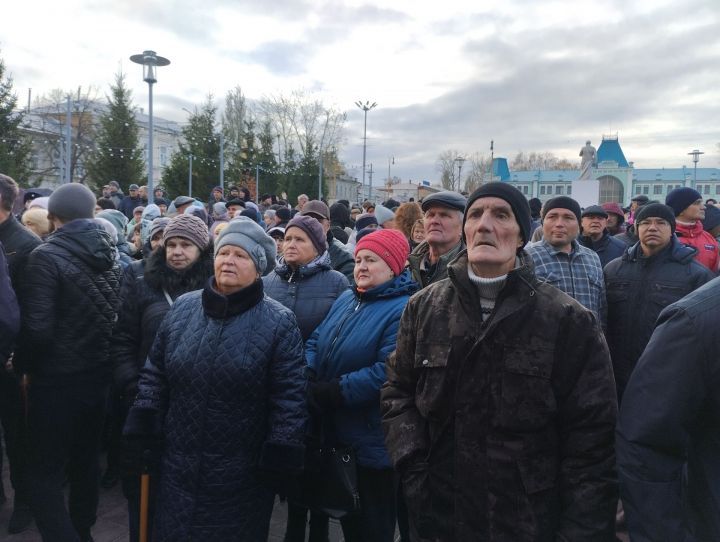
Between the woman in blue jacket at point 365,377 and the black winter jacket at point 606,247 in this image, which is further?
the black winter jacket at point 606,247

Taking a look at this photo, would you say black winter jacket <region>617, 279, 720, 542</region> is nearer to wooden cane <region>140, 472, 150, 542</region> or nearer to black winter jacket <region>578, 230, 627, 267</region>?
wooden cane <region>140, 472, 150, 542</region>

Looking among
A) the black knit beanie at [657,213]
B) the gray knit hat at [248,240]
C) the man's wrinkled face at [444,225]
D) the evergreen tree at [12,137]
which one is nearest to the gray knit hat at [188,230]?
the gray knit hat at [248,240]

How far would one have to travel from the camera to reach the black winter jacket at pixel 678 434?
4.95ft

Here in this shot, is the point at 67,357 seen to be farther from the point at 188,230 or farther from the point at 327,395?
the point at 327,395

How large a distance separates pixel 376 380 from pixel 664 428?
4.72 ft

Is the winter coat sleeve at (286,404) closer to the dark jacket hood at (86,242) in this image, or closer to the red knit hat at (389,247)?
the red knit hat at (389,247)

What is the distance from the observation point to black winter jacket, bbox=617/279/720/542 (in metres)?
1.51

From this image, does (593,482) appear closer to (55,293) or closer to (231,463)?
(231,463)

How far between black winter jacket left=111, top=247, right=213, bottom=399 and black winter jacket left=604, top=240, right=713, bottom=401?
3.42m

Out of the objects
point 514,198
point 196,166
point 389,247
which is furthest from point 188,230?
point 196,166

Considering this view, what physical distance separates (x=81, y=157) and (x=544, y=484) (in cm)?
4529

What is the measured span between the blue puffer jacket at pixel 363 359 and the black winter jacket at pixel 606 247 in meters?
3.85

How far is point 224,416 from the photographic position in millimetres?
2529

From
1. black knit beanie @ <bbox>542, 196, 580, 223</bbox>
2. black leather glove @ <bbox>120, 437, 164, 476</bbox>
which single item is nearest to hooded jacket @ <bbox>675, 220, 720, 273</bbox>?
black knit beanie @ <bbox>542, 196, 580, 223</bbox>
